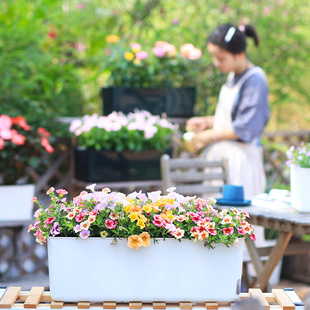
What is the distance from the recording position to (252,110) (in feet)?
10.2

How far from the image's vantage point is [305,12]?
588cm

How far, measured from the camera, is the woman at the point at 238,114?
10.2ft

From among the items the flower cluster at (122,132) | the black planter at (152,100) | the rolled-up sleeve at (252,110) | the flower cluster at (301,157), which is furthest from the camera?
the black planter at (152,100)

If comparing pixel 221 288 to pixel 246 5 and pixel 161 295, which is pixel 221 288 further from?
pixel 246 5

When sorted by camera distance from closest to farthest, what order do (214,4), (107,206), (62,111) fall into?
1. (107,206)
2. (62,111)
3. (214,4)

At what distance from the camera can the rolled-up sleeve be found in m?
3.10

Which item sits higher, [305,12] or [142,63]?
[305,12]

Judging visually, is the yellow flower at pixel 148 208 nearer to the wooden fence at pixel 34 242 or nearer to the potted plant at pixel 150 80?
the wooden fence at pixel 34 242

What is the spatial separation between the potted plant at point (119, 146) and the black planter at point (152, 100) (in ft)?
0.81

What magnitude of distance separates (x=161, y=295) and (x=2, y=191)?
1.98m

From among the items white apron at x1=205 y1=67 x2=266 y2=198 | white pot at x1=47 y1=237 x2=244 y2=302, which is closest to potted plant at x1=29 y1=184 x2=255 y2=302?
white pot at x1=47 y1=237 x2=244 y2=302


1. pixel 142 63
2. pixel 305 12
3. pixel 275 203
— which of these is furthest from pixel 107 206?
pixel 305 12

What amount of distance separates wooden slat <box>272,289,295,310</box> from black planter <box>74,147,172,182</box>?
7.42ft

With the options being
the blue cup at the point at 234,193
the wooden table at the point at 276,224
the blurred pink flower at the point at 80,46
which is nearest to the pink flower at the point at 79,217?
the wooden table at the point at 276,224
